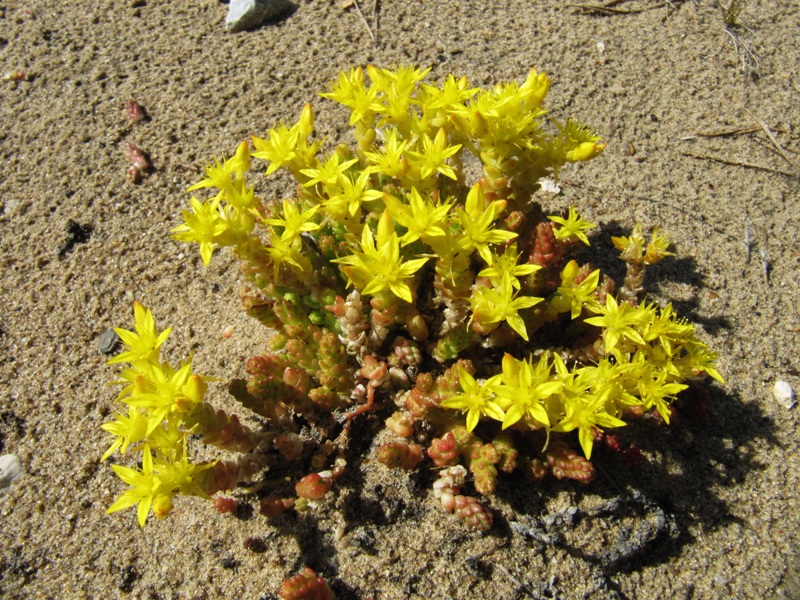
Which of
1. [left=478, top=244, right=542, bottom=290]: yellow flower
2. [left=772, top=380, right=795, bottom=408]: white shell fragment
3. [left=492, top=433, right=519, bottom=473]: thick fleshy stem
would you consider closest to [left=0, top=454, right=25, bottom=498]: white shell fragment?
[left=492, top=433, right=519, bottom=473]: thick fleshy stem

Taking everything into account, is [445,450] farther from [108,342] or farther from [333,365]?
[108,342]

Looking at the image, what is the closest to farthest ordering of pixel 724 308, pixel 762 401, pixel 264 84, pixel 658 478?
pixel 658 478
pixel 762 401
pixel 724 308
pixel 264 84

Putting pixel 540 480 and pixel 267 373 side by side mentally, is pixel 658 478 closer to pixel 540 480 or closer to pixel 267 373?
pixel 540 480

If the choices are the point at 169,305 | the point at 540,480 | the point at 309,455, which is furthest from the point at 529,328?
the point at 169,305

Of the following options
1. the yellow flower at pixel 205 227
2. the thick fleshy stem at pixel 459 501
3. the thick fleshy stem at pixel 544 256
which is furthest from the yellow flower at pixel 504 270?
the yellow flower at pixel 205 227

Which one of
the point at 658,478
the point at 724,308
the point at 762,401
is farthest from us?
the point at 724,308
